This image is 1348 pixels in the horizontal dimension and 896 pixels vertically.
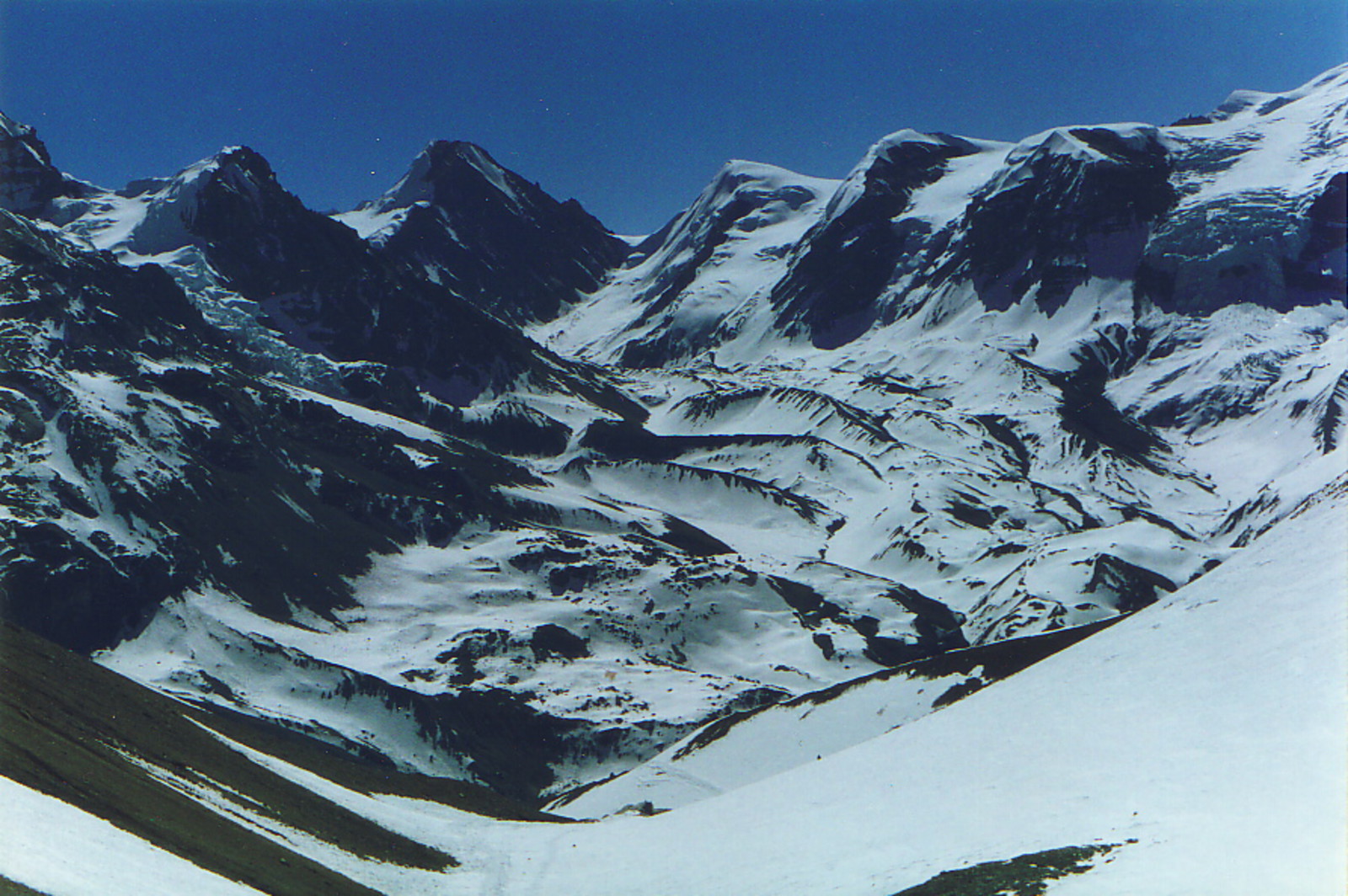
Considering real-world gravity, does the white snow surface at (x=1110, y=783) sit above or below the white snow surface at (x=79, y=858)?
above

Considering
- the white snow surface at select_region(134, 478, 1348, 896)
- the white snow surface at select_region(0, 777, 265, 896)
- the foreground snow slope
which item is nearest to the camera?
the white snow surface at select_region(0, 777, 265, 896)

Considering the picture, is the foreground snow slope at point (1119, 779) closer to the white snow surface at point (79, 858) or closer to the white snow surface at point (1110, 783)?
the white snow surface at point (1110, 783)

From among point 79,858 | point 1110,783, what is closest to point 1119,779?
point 1110,783

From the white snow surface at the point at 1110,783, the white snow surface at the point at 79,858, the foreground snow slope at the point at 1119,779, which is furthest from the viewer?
the white snow surface at the point at 1110,783

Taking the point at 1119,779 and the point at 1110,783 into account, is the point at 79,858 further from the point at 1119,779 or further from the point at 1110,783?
the point at 1119,779

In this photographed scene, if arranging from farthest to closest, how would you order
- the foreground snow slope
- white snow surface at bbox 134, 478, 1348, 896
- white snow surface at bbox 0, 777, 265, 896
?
1. white snow surface at bbox 134, 478, 1348, 896
2. the foreground snow slope
3. white snow surface at bbox 0, 777, 265, 896

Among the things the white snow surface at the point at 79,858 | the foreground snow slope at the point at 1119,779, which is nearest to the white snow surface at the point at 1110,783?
the foreground snow slope at the point at 1119,779

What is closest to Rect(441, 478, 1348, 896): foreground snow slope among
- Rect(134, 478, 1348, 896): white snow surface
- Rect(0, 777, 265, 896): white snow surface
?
Rect(134, 478, 1348, 896): white snow surface

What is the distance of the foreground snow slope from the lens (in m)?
32.0

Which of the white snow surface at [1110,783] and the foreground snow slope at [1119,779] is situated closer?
the foreground snow slope at [1119,779]

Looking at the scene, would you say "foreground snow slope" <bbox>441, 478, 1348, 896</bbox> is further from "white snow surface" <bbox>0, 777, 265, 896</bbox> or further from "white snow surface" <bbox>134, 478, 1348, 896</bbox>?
"white snow surface" <bbox>0, 777, 265, 896</bbox>

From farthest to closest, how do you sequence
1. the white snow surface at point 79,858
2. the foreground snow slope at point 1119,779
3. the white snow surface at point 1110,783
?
the white snow surface at point 1110,783 < the foreground snow slope at point 1119,779 < the white snow surface at point 79,858

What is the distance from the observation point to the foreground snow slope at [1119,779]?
105 ft

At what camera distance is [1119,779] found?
40.7m
